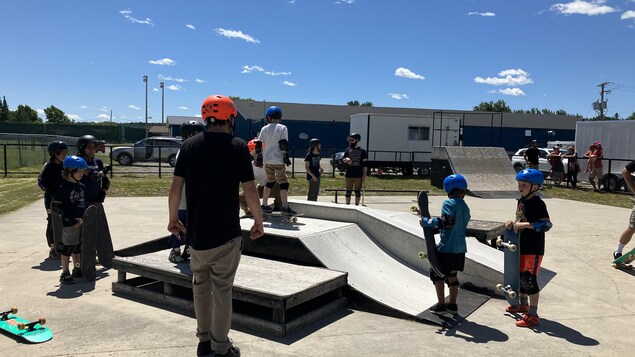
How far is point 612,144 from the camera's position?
20734 millimetres

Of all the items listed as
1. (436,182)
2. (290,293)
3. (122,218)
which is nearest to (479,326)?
(290,293)

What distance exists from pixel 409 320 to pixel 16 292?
175 inches

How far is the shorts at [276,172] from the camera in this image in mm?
7133

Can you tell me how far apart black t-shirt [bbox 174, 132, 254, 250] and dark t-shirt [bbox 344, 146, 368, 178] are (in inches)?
289

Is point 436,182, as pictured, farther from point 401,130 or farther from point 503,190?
point 401,130

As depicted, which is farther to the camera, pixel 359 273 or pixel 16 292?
pixel 359 273

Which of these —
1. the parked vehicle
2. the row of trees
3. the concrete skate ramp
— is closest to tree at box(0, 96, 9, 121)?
the row of trees

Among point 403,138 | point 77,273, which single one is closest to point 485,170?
point 403,138

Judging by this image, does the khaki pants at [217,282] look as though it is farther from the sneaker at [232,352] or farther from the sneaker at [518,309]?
the sneaker at [518,309]

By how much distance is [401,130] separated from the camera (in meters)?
26.2

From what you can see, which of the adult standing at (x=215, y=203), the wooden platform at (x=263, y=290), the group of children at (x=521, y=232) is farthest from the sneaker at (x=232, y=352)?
the group of children at (x=521, y=232)

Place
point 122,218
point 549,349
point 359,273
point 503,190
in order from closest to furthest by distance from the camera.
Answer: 1. point 549,349
2. point 359,273
3. point 122,218
4. point 503,190

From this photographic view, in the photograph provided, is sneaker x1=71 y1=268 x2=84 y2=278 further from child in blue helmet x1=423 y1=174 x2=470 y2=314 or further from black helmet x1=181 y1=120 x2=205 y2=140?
child in blue helmet x1=423 y1=174 x2=470 y2=314

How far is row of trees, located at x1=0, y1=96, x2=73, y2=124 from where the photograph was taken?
8269 centimetres
